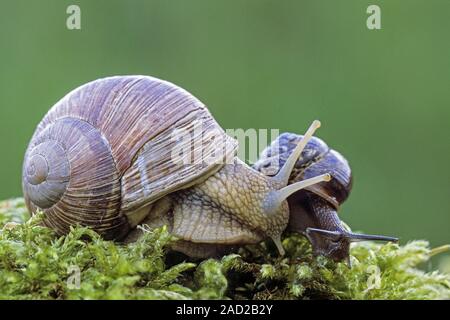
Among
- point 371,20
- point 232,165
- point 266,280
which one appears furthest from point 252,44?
point 266,280

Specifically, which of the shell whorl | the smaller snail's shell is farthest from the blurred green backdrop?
the shell whorl

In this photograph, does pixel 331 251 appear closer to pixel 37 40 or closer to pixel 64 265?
pixel 64 265

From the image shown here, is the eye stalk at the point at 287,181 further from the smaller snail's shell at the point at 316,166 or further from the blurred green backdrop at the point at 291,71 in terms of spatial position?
the blurred green backdrop at the point at 291,71

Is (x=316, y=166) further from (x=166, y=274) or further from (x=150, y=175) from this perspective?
(x=166, y=274)

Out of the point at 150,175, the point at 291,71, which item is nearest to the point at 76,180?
the point at 150,175

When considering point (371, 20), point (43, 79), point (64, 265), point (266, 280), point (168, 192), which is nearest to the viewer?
point (64, 265)

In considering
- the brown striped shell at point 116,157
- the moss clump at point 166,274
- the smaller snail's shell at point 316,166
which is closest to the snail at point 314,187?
the smaller snail's shell at point 316,166
